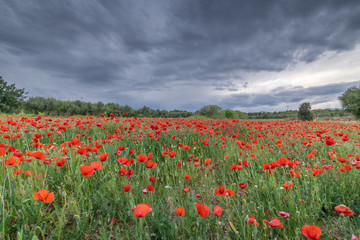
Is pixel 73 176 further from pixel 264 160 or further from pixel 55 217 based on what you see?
pixel 264 160

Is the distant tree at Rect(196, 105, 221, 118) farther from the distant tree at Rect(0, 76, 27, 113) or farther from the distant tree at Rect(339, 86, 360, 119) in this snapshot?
the distant tree at Rect(0, 76, 27, 113)

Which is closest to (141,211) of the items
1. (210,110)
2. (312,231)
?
(312,231)

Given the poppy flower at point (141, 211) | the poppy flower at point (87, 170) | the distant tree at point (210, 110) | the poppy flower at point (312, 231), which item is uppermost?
the distant tree at point (210, 110)

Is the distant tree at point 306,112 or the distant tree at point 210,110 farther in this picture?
the distant tree at point 210,110

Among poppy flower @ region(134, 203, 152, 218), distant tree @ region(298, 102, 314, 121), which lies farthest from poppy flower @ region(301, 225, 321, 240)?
distant tree @ region(298, 102, 314, 121)

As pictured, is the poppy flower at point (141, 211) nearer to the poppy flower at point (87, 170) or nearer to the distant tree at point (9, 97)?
the poppy flower at point (87, 170)

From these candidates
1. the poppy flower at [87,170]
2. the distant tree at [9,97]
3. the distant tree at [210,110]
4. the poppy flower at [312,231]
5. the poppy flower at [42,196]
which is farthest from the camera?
the distant tree at [210,110]

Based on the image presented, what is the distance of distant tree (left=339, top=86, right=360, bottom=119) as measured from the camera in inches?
1421

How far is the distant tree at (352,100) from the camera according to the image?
3609 cm

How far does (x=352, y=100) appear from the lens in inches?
1455

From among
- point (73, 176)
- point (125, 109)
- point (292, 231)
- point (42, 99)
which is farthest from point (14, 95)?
point (292, 231)

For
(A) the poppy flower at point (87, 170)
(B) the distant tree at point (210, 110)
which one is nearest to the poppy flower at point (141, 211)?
(A) the poppy flower at point (87, 170)

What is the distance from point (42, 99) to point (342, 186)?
46868 millimetres

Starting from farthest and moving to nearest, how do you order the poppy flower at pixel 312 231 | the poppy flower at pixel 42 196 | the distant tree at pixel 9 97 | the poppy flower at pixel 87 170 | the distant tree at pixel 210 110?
1. the distant tree at pixel 210 110
2. the distant tree at pixel 9 97
3. the poppy flower at pixel 87 170
4. the poppy flower at pixel 42 196
5. the poppy flower at pixel 312 231
